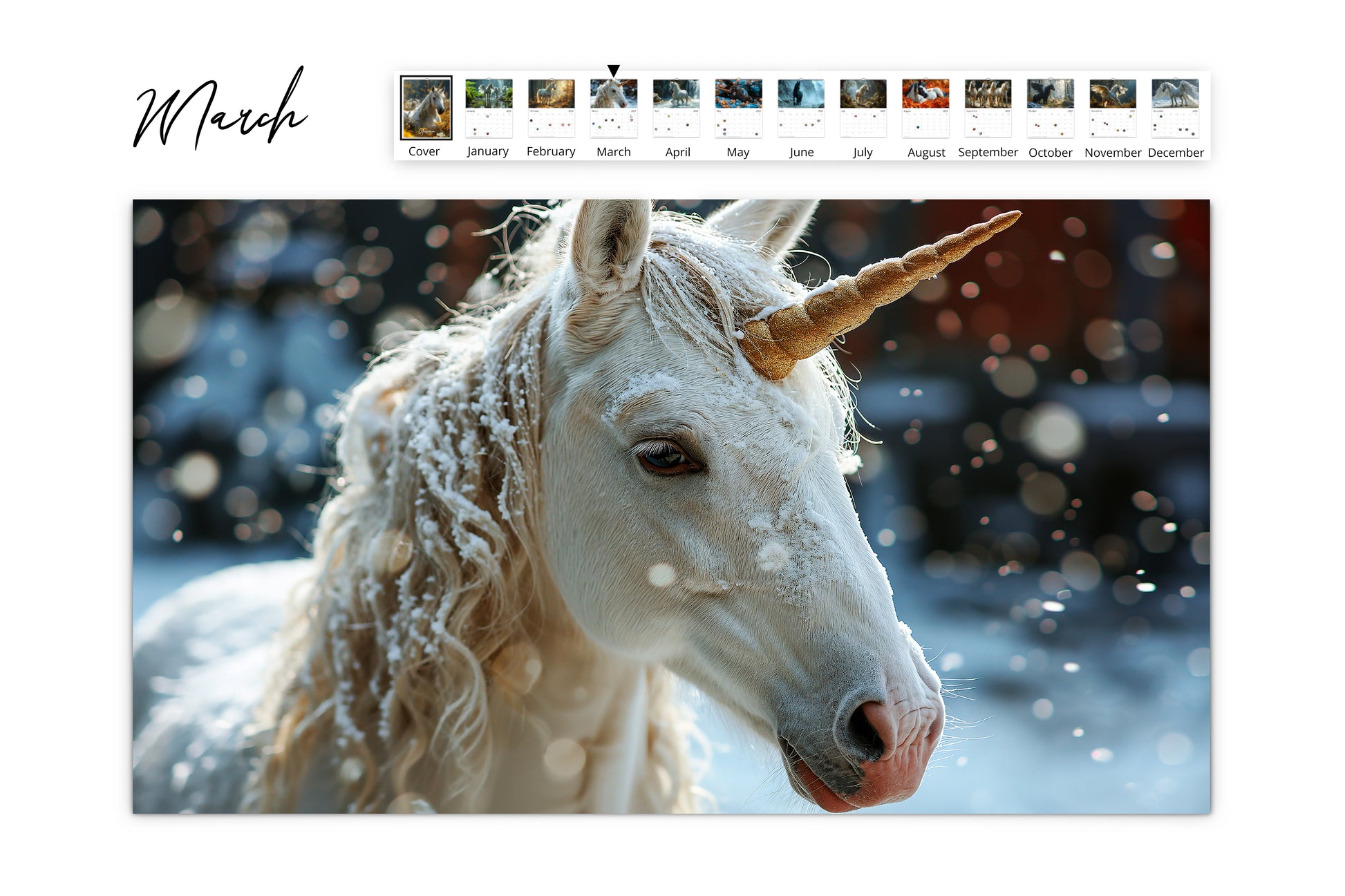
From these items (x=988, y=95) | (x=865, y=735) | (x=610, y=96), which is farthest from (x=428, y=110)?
(x=865, y=735)

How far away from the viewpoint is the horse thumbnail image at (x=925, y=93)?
4.02 ft

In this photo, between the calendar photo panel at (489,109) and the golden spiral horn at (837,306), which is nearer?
the golden spiral horn at (837,306)

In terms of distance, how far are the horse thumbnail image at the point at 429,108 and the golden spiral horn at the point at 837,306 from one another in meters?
0.74

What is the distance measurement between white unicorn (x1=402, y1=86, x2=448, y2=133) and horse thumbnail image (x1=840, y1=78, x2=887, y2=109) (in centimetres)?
65

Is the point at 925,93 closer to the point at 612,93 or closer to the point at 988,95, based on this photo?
the point at 988,95

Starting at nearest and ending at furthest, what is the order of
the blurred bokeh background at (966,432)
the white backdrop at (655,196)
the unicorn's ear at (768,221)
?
the unicorn's ear at (768,221) < the white backdrop at (655,196) < the blurred bokeh background at (966,432)

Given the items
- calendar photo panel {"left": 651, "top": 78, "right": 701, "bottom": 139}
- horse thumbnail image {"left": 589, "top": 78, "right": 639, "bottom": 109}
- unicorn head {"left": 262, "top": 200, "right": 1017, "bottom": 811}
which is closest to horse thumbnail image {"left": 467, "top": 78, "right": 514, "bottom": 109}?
horse thumbnail image {"left": 589, "top": 78, "right": 639, "bottom": 109}

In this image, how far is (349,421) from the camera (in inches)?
38.4

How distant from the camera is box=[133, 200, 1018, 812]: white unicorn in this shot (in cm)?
76

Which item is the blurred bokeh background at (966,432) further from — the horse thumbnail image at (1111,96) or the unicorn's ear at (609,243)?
the unicorn's ear at (609,243)

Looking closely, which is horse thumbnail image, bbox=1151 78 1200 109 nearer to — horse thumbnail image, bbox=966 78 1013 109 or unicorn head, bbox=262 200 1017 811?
horse thumbnail image, bbox=966 78 1013 109

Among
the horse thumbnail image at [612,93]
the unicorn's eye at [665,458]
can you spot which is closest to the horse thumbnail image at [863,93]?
the horse thumbnail image at [612,93]

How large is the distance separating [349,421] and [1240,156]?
1455mm

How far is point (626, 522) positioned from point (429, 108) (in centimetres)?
84
